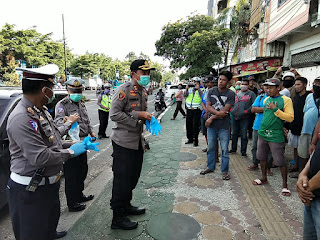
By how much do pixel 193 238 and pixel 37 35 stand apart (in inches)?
1242

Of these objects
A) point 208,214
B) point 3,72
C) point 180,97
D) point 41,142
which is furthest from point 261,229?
point 3,72

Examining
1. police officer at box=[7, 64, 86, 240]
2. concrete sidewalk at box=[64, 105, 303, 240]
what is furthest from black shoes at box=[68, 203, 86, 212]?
police officer at box=[7, 64, 86, 240]

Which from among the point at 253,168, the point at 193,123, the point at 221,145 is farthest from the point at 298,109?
the point at 193,123

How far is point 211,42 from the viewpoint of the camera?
17.0 meters

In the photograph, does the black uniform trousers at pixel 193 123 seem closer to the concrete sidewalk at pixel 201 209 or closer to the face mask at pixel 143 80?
the concrete sidewalk at pixel 201 209

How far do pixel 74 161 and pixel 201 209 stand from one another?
6.31 feet

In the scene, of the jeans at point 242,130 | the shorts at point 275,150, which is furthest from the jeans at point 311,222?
the jeans at point 242,130

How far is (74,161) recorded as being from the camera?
3240 millimetres

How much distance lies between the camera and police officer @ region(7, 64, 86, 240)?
1.69 metres

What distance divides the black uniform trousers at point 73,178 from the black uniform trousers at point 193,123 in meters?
3.85

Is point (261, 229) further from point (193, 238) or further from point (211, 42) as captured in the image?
point (211, 42)

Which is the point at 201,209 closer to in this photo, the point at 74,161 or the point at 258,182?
the point at 258,182

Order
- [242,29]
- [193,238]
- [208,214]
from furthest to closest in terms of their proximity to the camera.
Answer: [242,29]
[208,214]
[193,238]

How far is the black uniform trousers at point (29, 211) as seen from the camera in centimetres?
175
